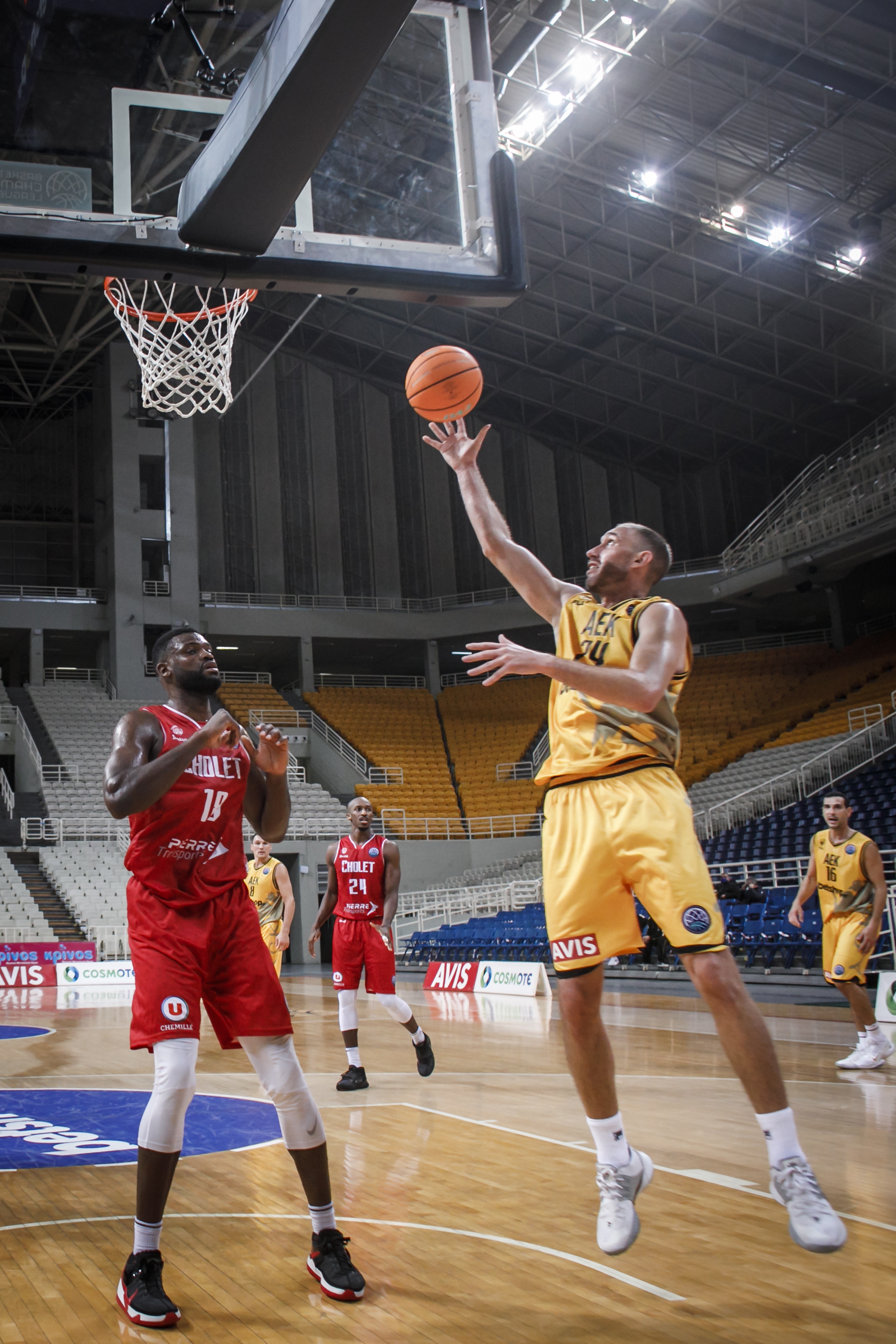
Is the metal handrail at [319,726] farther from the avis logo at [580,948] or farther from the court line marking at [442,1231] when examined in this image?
the avis logo at [580,948]

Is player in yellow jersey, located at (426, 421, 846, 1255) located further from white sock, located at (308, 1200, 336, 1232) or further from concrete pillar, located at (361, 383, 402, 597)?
concrete pillar, located at (361, 383, 402, 597)

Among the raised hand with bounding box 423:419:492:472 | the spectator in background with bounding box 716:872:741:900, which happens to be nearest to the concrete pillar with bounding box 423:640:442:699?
the spectator in background with bounding box 716:872:741:900

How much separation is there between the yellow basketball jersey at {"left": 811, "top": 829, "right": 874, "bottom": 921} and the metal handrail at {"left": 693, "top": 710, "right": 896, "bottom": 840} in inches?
530

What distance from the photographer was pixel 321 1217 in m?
3.25

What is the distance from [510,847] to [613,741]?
2325 centimetres

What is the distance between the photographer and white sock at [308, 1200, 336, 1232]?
3236mm

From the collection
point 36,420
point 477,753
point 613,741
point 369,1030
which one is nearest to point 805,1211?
point 613,741

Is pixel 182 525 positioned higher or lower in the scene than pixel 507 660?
higher

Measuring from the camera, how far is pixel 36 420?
33219mm

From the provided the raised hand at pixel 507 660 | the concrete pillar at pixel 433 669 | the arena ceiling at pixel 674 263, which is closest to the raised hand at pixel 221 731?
the raised hand at pixel 507 660

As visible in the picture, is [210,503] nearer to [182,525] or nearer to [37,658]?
[182,525]

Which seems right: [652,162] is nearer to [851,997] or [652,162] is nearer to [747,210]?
[747,210]

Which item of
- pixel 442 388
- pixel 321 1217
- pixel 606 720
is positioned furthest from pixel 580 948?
pixel 442 388

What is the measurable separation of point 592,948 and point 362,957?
190 inches
